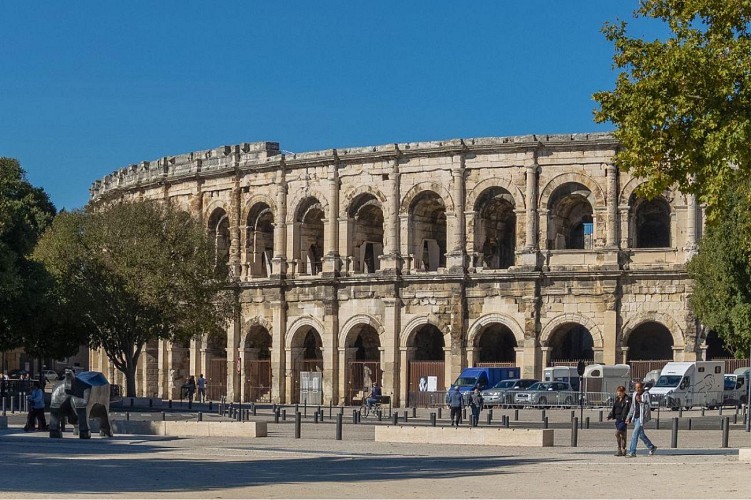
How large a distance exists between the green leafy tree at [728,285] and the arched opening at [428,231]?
12.5 m

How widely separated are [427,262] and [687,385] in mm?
13795

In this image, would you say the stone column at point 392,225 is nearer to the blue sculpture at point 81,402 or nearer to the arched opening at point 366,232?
the arched opening at point 366,232

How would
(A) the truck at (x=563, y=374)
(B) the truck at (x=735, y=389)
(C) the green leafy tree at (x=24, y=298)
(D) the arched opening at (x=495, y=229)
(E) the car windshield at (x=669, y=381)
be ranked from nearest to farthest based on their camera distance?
(C) the green leafy tree at (x=24, y=298) → (E) the car windshield at (x=669, y=381) → (B) the truck at (x=735, y=389) → (A) the truck at (x=563, y=374) → (D) the arched opening at (x=495, y=229)

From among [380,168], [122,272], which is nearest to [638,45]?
[122,272]

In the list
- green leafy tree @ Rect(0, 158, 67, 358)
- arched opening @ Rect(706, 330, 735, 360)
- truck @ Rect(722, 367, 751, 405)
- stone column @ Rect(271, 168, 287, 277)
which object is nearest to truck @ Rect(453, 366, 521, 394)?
truck @ Rect(722, 367, 751, 405)

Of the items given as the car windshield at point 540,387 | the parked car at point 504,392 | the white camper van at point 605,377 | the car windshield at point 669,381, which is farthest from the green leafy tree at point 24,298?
the car windshield at point 669,381

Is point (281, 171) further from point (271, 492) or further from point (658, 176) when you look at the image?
point (271, 492)

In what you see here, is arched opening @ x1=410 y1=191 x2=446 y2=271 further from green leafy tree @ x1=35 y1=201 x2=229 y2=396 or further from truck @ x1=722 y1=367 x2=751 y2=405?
truck @ x1=722 y1=367 x2=751 y2=405

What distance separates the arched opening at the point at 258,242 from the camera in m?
62.2

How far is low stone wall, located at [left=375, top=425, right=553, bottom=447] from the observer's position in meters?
30.0

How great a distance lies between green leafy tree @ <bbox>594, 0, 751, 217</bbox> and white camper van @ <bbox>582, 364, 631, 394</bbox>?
24.5 metres

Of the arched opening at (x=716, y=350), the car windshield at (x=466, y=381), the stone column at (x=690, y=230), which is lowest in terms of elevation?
the car windshield at (x=466, y=381)

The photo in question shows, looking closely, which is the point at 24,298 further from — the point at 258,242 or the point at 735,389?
the point at 735,389

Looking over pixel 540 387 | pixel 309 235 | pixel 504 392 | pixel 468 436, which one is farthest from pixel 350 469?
pixel 309 235
